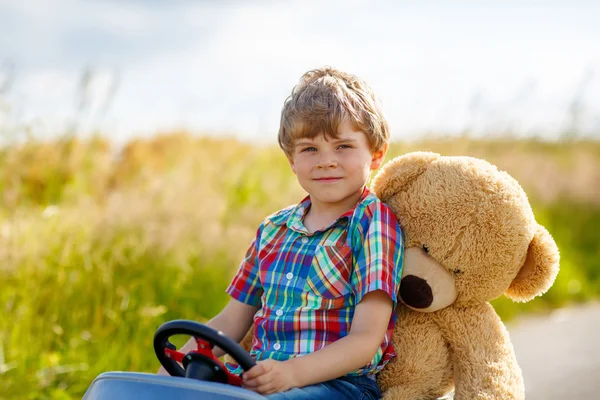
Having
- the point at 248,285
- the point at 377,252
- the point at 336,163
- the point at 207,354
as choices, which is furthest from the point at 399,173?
the point at 207,354

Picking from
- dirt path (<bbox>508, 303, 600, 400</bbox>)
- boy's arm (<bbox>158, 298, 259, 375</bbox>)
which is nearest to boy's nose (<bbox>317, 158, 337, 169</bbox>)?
boy's arm (<bbox>158, 298, 259, 375</bbox>)

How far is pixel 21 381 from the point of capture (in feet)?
13.6

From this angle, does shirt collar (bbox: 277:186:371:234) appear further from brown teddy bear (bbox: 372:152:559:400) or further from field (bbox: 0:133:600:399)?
field (bbox: 0:133:600:399)

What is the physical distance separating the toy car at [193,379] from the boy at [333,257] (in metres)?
0.24

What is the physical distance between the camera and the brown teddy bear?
2680 millimetres

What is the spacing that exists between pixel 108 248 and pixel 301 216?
2407 millimetres

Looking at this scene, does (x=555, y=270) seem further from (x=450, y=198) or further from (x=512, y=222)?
(x=450, y=198)

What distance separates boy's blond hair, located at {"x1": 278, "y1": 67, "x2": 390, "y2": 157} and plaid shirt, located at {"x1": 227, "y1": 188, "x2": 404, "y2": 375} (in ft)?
0.88

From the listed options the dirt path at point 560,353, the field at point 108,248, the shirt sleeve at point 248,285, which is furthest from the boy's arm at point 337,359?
the dirt path at point 560,353

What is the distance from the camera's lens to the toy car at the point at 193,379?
2.24m

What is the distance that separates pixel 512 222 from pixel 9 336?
10.00 ft

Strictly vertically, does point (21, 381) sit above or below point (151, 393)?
below

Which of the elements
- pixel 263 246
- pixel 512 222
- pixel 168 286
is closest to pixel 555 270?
pixel 512 222

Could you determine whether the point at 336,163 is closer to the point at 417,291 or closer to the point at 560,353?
the point at 417,291
